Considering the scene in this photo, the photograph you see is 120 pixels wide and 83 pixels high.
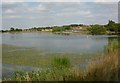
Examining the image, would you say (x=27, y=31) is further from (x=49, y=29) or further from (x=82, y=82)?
(x=82, y=82)

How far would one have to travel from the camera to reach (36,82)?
630cm

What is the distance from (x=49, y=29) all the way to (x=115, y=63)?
399ft

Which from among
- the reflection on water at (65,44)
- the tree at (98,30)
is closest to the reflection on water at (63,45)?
the reflection on water at (65,44)

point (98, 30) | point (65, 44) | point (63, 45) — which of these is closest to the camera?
point (63, 45)

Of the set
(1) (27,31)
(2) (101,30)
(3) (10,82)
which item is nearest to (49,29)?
(1) (27,31)

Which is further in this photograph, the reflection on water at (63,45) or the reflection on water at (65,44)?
the reflection on water at (65,44)

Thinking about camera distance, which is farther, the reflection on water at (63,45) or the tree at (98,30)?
the tree at (98,30)

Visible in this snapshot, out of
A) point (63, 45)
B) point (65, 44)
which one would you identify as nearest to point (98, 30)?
point (65, 44)

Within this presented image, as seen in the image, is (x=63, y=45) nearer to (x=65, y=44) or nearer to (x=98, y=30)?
(x=65, y=44)

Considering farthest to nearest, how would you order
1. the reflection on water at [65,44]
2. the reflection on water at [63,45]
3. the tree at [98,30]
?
the tree at [98,30], the reflection on water at [65,44], the reflection on water at [63,45]

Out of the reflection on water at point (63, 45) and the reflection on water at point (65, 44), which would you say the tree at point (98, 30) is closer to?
the reflection on water at point (65, 44)

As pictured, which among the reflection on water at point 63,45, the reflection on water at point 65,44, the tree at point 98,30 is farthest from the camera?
Result: the tree at point 98,30

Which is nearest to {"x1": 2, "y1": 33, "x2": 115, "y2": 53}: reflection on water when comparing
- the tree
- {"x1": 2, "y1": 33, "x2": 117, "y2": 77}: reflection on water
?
{"x1": 2, "y1": 33, "x2": 117, "y2": 77}: reflection on water

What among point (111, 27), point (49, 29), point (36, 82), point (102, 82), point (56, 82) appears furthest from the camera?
point (49, 29)
